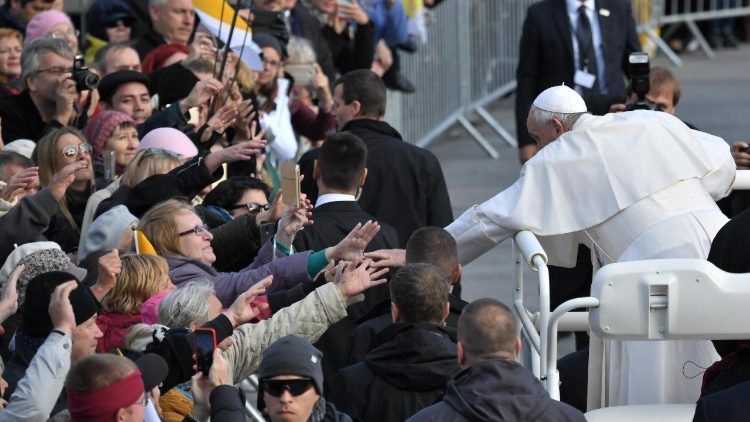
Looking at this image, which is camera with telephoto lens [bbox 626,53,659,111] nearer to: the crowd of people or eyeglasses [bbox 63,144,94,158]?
the crowd of people

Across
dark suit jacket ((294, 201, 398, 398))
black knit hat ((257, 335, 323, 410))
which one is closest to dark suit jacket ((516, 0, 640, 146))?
dark suit jacket ((294, 201, 398, 398))

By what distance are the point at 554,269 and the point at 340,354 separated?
1630mm

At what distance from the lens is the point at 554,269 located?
901 centimetres

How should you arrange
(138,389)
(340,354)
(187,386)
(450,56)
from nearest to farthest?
(138,389) < (187,386) < (340,354) < (450,56)

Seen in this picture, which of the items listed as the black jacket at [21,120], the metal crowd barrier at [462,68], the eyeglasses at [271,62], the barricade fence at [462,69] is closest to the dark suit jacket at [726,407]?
the black jacket at [21,120]

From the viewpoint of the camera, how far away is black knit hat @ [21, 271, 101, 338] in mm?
5875

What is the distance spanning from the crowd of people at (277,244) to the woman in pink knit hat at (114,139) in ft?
0.05

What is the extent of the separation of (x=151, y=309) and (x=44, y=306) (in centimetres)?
67

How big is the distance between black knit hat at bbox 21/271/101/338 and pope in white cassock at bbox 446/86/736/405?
1718 millimetres

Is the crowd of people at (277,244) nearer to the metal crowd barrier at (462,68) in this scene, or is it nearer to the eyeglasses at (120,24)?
the eyeglasses at (120,24)

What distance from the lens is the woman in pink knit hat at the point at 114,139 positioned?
29.4 ft

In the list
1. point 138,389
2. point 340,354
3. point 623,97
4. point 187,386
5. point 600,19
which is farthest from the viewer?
point 600,19

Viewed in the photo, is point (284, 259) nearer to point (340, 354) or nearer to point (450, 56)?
point (340, 354)

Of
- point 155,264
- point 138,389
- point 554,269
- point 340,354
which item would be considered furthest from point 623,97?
point 138,389
